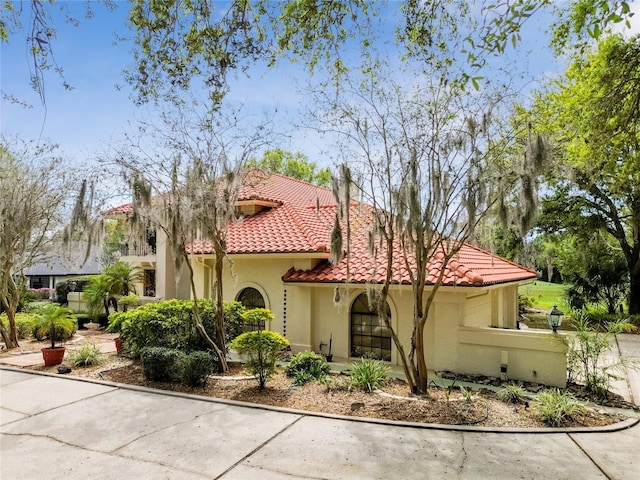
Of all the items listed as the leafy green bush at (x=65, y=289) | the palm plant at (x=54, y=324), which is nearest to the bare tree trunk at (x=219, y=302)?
the palm plant at (x=54, y=324)

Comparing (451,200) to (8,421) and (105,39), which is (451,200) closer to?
(105,39)

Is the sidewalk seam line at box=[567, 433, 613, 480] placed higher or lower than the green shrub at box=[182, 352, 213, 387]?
lower

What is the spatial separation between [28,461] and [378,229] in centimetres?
691

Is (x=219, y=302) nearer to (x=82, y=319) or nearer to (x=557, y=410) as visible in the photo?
(x=557, y=410)

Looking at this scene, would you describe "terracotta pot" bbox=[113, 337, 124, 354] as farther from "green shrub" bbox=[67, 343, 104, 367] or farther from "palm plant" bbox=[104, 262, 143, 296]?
"palm plant" bbox=[104, 262, 143, 296]

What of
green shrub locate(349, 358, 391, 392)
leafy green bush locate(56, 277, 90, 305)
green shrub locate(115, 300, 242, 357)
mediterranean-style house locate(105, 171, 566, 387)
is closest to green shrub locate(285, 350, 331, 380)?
green shrub locate(349, 358, 391, 392)

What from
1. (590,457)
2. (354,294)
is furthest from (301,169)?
(590,457)

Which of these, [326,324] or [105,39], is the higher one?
[105,39]

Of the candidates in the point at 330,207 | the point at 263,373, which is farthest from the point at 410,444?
the point at 330,207

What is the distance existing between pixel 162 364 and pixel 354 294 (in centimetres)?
566

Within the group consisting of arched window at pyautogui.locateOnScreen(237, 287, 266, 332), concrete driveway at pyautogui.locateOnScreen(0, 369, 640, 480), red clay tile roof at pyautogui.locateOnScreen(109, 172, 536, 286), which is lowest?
concrete driveway at pyautogui.locateOnScreen(0, 369, 640, 480)

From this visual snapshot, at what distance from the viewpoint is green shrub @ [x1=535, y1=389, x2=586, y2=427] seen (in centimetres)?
709

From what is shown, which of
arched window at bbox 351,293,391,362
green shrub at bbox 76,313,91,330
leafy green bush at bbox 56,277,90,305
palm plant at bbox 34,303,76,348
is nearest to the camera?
arched window at bbox 351,293,391,362

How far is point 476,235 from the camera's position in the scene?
9.51 m
